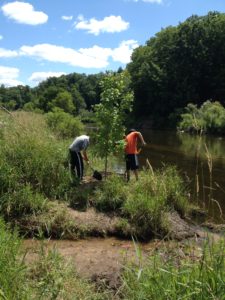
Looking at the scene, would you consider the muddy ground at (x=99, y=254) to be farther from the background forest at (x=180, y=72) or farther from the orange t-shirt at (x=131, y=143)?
the background forest at (x=180, y=72)

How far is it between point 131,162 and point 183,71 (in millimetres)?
70059

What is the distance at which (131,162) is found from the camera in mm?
13430

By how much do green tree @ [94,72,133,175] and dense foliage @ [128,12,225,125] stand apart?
63.4 m

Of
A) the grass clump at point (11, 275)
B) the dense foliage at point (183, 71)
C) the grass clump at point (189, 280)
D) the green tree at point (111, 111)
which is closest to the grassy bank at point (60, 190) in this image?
the green tree at point (111, 111)

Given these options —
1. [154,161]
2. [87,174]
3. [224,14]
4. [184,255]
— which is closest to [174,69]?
[224,14]

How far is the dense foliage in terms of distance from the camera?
257ft

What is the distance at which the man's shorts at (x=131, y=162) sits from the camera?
13383 mm

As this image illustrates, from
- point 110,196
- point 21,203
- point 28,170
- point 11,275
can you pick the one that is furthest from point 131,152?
point 11,275

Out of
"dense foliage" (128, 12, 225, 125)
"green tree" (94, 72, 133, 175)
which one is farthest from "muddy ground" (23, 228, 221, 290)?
"dense foliage" (128, 12, 225, 125)

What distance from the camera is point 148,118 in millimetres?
83062

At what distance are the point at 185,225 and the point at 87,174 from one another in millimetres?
3887

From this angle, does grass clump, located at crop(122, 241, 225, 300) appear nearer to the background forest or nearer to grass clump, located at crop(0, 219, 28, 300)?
grass clump, located at crop(0, 219, 28, 300)

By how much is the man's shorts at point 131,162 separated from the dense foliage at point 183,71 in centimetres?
6315

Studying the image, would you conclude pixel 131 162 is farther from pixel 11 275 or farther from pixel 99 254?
pixel 11 275
